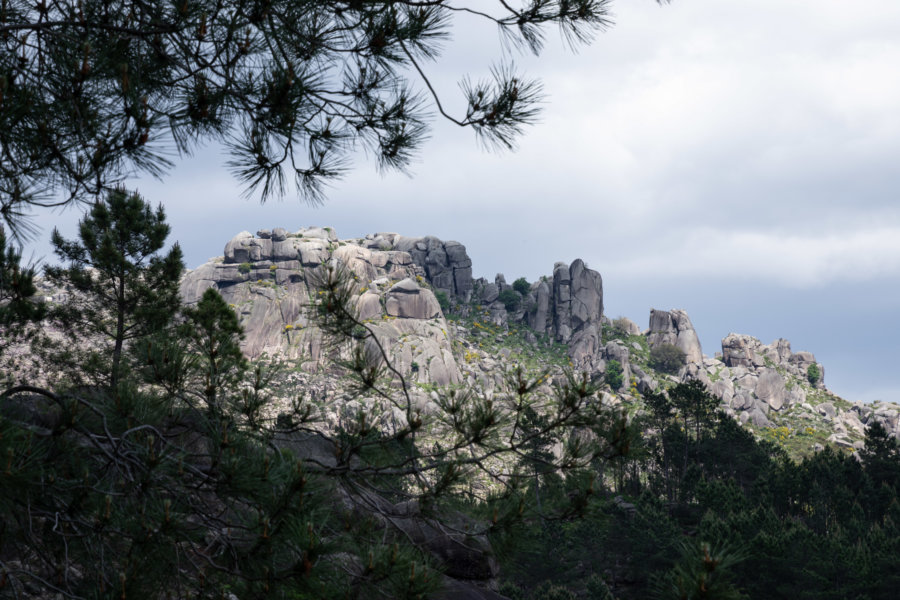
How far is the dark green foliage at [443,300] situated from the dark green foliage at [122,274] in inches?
2538

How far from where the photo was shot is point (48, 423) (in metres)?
3.23

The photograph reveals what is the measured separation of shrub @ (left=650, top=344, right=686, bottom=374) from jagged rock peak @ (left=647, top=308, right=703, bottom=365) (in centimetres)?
132

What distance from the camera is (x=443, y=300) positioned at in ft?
257

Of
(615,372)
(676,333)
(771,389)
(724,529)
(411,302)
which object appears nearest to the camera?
(724,529)

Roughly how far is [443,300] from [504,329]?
9.46m

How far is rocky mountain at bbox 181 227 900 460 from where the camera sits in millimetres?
62875

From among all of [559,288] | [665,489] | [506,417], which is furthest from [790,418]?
[506,417]

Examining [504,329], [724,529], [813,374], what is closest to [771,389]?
[813,374]

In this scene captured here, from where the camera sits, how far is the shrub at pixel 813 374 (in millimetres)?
80062

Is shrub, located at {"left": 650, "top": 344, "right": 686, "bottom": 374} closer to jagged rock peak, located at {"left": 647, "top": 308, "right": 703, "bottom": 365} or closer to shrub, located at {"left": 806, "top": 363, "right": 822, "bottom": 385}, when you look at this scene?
jagged rock peak, located at {"left": 647, "top": 308, "right": 703, "bottom": 365}

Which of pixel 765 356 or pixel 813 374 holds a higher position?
pixel 765 356

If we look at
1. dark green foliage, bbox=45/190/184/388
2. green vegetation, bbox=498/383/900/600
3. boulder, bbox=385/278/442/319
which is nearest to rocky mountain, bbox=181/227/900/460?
boulder, bbox=385/278/442/319

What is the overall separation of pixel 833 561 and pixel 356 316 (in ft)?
64.4

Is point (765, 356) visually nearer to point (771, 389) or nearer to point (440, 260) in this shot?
point (771, 389)
